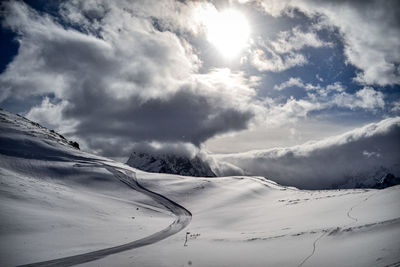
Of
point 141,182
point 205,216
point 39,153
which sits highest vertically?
point 39,153

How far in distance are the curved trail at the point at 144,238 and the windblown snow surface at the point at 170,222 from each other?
11cm

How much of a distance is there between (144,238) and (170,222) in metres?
14.2

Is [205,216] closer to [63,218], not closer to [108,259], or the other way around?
[63,218]

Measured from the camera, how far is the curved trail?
1990 centimetres

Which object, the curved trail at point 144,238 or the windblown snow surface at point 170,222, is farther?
the curved trail at point 144,238

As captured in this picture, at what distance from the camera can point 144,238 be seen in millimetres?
29188

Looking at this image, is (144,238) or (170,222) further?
(170,222)

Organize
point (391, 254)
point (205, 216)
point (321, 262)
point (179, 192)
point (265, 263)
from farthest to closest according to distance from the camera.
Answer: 1. point (179, 192)
2. point (205, 216)
3. point (265, 263)
4. point (321, 262)
5. point (391, 254)

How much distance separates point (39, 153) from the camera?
78.2m

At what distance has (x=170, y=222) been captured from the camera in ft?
141

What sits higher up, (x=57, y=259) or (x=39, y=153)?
(x=39, y=153)

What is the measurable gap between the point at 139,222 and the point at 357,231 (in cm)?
3242

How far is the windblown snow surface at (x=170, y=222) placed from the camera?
1470 cm

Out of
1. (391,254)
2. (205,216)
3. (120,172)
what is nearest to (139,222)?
(205,216)
